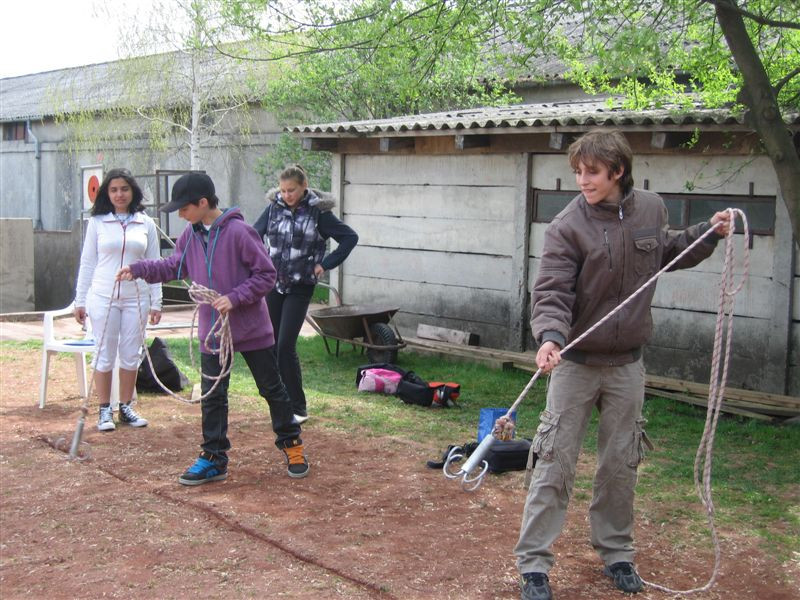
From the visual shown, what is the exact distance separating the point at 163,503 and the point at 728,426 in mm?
4473

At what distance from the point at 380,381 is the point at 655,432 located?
2483 millimetres

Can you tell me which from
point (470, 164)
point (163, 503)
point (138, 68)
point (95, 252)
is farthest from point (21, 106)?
point (163, 503)

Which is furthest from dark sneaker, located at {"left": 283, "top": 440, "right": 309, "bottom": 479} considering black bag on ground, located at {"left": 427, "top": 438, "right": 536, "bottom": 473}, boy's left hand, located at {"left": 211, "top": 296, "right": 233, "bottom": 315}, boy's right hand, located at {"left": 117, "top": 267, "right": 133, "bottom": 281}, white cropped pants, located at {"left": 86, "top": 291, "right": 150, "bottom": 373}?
white cropped pants, located at {"left": 86, "top": 291, "right": 150, "bottom": 373}

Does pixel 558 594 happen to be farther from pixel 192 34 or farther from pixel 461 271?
pixel 192 34

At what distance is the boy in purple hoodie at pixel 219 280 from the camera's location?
216 inches

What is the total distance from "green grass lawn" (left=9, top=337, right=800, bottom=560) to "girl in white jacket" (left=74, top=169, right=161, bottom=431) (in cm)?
133

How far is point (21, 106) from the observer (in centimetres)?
3184

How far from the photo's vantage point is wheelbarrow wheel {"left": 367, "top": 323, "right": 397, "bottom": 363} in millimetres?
10203

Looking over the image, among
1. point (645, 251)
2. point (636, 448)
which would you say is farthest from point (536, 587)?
point (645, 251)

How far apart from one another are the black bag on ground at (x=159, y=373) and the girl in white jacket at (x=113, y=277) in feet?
4.48

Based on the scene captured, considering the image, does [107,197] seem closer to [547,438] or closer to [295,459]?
[295,459]

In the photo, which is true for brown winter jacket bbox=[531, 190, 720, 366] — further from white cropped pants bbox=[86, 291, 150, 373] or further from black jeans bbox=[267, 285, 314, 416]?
white cropped pants bbox=[86, 291, 150, 373]

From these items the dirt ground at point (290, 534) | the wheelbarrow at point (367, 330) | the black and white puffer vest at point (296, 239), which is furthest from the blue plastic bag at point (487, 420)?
the wheelbarrow at point (367, 330)

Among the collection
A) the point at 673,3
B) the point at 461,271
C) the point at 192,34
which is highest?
the point at 192,34
